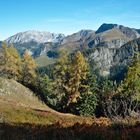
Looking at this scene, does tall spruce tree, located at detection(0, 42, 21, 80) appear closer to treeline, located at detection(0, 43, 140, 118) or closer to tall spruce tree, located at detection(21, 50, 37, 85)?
tall spruce tree, located at detection(21, 50, 37, 85)

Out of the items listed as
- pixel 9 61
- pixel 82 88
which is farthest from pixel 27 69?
pixel 82 88

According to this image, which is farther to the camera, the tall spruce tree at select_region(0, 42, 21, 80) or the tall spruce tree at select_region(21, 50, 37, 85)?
the tall spruce tree at select_region(21, 50, 37, 85)

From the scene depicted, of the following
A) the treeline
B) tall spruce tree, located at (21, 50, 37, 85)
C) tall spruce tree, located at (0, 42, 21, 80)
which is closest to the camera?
the treeline

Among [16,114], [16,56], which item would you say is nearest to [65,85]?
[16,56]

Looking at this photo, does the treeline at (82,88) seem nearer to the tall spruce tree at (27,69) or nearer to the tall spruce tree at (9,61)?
the tall spruce tree at (27,69)

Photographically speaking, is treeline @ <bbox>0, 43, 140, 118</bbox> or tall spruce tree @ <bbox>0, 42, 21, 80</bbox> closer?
treeline @ <bbox>0, 43, 140, 118</bbox>

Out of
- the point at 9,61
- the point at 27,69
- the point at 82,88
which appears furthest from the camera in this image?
the point at 27,69

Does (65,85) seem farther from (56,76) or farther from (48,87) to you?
(48,87)

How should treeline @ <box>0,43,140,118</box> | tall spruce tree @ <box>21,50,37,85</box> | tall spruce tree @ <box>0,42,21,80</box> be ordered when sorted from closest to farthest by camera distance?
treeline @ <box>0,43,140,118</box>
tall spruce tree @ <box>0,42,21,80</box>
tall spruce tree @ <box>21,50,37,85</box>

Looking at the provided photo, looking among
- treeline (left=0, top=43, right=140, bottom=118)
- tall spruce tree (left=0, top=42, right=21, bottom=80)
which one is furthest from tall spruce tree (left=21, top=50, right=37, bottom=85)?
treeline (left=0, top=43, right=140, bottom=118)

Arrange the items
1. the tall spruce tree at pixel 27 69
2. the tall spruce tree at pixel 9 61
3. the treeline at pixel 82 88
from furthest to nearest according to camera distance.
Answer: the tall spruce tree at pixel 27 69 < the tall spruce tree at pixel 9 61 < the treeline at pixel 82 88

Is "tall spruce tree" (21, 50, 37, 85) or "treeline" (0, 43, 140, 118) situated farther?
"tall spruce tree" (21, 50, 37, 85)

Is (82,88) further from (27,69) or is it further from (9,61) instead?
(9,61)

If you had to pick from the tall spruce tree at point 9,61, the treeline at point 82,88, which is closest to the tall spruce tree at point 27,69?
the tall spruce tree at point 9,61
